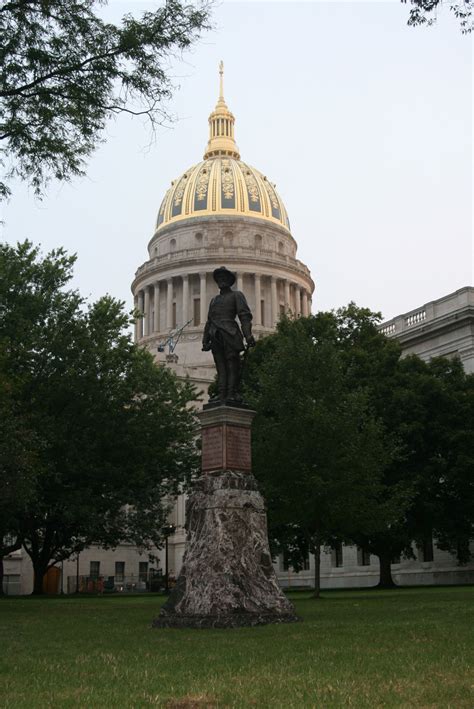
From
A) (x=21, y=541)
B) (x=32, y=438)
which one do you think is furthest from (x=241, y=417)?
(x=21, y=541)

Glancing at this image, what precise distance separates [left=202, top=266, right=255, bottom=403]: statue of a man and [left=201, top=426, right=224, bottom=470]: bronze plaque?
3.20 feet

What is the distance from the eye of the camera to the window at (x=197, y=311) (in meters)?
106

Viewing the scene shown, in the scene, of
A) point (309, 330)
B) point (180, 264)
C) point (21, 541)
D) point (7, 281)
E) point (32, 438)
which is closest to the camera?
point (32, 438)

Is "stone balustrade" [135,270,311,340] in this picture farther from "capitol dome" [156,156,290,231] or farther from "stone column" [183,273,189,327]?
"capitol dome" [156,156,290,231]

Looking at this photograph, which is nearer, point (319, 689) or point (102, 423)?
point (319, 689)

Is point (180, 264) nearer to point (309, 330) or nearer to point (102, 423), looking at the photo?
point (309, 330)

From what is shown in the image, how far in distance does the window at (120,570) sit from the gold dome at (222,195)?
164 ft

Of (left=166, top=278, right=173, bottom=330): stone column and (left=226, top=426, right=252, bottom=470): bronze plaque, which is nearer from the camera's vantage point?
(left=226, top=426, right=252, bottom=470): bronze plaque

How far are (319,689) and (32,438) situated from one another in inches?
924

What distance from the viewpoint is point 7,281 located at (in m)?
36.9

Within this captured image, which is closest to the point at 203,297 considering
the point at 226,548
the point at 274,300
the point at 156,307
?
the point at 156,307

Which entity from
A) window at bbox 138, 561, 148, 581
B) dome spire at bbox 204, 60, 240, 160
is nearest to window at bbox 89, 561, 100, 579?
window at bbox 138, 561, 148, 581

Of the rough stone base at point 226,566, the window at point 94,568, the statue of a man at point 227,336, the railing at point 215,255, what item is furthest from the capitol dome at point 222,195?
the rough stone base at point 226,566

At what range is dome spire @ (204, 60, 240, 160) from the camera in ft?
422
